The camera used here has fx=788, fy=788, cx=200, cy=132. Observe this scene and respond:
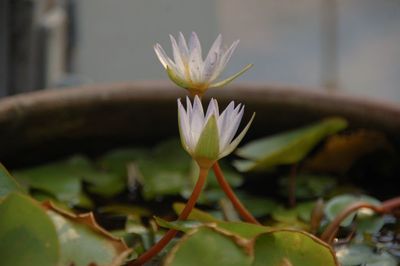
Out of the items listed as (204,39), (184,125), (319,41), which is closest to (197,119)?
(184,125)

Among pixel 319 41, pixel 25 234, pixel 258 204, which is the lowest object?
pixel 319 41

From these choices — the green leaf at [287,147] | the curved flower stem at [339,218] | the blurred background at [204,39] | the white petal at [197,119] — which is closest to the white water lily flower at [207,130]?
the white petal at [197,119]

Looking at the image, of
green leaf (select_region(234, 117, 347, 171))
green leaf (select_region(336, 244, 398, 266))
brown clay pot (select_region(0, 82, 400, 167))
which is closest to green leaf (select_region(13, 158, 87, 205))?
brown clay pot (select_region(0, 82, 400, 167))

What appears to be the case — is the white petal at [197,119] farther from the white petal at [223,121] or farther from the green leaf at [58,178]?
the green leaf at [58,178]

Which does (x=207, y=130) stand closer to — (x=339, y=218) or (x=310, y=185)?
(x=339, y=218)

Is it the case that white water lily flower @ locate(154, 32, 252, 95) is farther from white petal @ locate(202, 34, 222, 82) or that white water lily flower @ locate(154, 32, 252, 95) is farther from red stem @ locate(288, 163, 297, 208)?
red stem @ locate(288, 163, 297, 208)

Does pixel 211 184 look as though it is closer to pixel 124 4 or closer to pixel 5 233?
pixel 5 233

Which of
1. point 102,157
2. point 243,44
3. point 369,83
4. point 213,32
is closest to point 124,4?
point 213,32
